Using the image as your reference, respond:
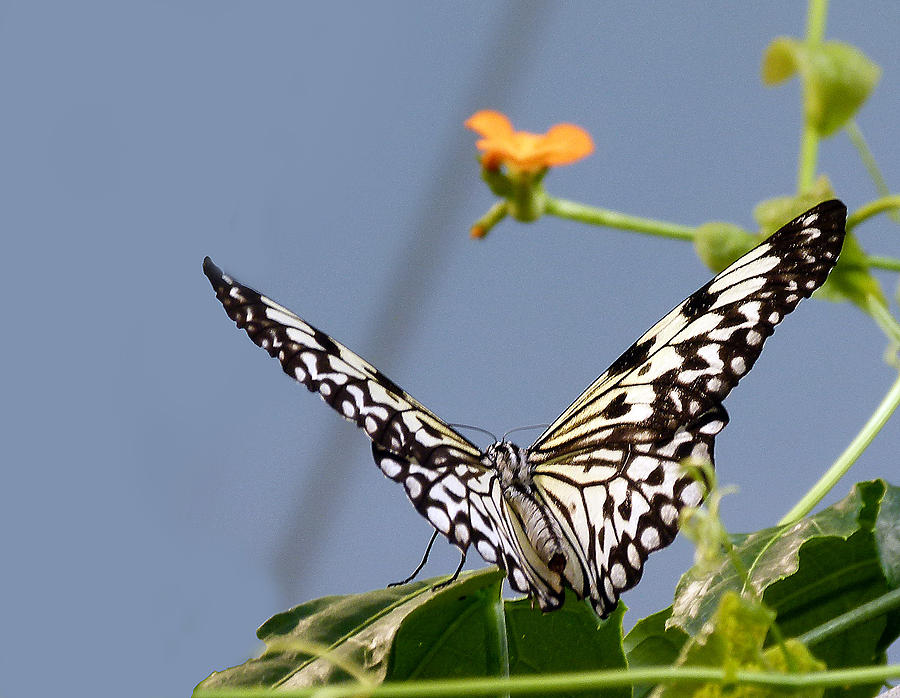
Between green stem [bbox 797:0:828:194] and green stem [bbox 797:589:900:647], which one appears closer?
green stem [bbox 797:589:900:647]

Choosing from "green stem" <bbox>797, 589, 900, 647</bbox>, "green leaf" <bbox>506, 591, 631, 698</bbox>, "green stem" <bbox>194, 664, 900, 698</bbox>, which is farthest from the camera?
"green leaf" <bbox>506, 591, 631, 698</bbox>

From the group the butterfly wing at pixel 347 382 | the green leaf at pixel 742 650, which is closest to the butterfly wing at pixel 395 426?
the butterfly wing at pixel 347 382

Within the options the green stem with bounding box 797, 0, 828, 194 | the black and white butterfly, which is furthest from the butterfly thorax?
the green stem with bounding box 797, 0, 828, 194

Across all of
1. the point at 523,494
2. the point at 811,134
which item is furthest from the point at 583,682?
the point at 811,134

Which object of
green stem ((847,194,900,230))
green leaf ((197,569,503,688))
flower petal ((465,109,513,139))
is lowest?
green leaf ((197,569,503,688))

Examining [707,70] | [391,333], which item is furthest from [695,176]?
[391,333]

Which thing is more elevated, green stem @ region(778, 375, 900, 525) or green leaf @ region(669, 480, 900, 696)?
green stem @ region(778, 375, 900, 525)

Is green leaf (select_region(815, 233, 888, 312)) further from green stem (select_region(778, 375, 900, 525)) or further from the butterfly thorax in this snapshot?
the butterfly thorax
